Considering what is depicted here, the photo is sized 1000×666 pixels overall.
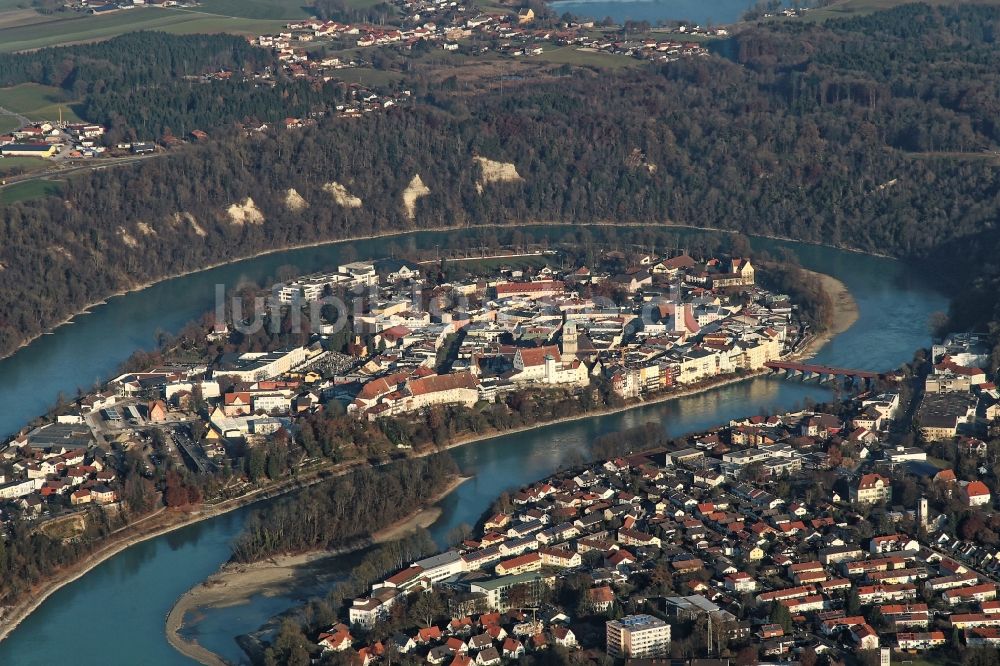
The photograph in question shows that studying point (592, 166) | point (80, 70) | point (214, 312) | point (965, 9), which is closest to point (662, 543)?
point (214, 312)

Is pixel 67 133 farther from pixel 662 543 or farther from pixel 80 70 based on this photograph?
pixel 662 543

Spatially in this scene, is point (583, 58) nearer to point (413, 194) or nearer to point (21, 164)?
point (413, 194)

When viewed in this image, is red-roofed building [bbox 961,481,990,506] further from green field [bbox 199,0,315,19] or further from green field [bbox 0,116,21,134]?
green field [bbox 199,0,315,19]

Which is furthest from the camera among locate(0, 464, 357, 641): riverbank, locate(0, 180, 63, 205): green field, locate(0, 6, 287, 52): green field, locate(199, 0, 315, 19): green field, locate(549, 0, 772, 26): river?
locate(549, 0, 772, 26): river

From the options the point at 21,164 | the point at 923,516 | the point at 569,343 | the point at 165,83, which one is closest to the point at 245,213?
the point at 21,164

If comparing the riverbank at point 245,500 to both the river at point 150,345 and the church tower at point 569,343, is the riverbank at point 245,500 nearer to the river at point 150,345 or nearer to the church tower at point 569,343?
the river at point 150,345

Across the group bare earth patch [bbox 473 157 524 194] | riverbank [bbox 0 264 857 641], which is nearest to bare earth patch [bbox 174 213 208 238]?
bare earth patch [bbox 473 157 524 194]

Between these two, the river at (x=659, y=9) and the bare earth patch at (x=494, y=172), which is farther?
the river at (x=659, y=9)

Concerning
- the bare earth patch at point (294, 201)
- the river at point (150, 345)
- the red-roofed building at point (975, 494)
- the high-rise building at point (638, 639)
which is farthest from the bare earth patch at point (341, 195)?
the high-rise building at point (638, 639)
